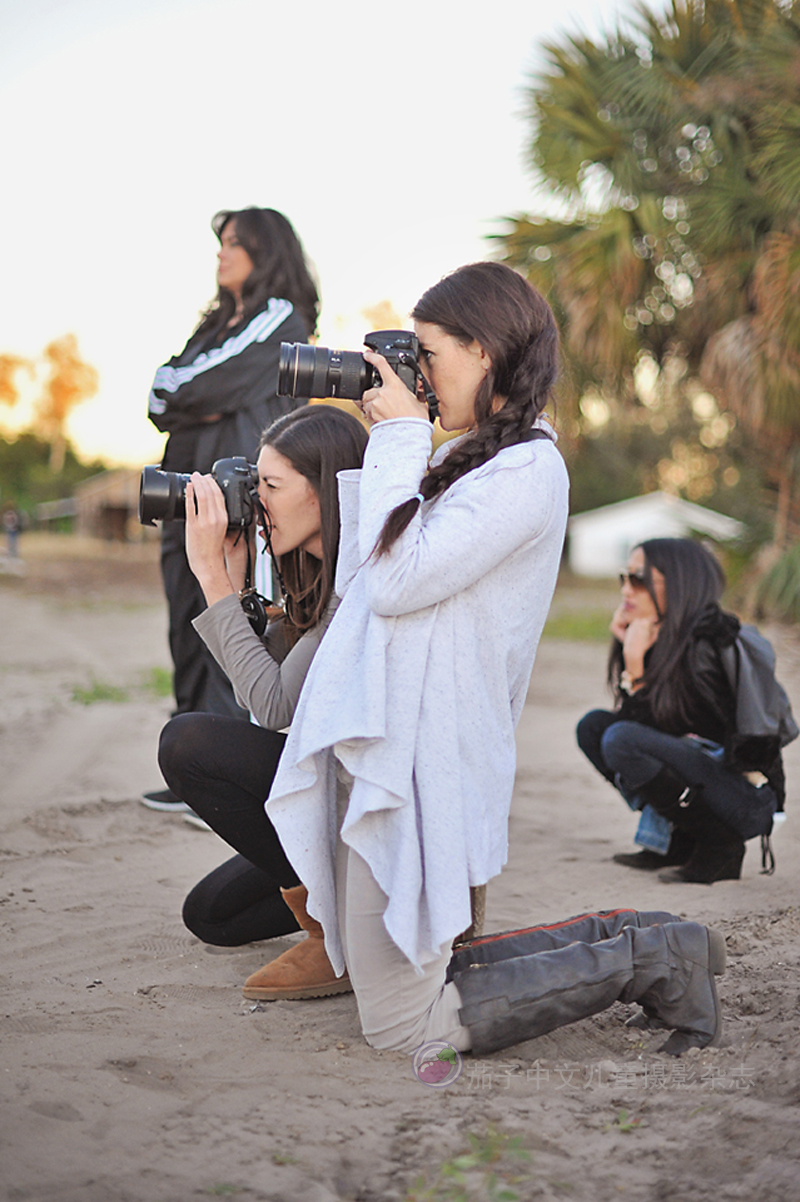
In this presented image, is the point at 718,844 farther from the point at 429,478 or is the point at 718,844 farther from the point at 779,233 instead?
the point at 779,233

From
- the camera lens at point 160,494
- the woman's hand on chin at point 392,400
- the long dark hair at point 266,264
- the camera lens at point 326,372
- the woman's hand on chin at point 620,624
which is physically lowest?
the woman's hand on chin at point 620,624

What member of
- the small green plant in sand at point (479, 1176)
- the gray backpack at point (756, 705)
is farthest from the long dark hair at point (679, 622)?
the small green plant in sand at point (479, 1176)

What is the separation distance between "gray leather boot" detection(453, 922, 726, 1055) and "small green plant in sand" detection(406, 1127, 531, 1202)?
0.92 feet

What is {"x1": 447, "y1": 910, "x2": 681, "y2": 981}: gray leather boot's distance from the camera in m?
1.97

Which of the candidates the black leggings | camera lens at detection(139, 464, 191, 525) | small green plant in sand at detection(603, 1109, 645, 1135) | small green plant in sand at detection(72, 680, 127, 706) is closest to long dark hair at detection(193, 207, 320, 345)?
camera lens at detection(139, 464, 191, 525)

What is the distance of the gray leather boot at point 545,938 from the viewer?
1.97 m

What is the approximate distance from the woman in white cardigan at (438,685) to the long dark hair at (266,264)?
5.25 ft

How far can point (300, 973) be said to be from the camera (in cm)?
219

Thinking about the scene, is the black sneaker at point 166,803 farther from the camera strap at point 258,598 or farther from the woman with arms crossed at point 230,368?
the camera strap at point 258,598

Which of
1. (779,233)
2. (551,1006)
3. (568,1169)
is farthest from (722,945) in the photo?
(779,233)

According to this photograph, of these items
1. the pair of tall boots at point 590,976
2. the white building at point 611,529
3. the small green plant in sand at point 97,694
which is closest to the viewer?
the pair of tall boots at point 590,976

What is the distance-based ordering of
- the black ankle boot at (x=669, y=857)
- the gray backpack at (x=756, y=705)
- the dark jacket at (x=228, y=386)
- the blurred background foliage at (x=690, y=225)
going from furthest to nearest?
the blurred background foliage at (x=690, y=225) → the dark jacket at (x=228, y=386) → the black ankle boot at (x=669, y=857) → the gray backpack at (x=756, y=705)

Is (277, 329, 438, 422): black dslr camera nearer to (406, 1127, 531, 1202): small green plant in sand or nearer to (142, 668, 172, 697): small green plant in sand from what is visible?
(406, 1127, 531, 1202): small green plant in sand

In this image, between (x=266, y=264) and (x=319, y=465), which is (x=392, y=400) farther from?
(x=266, y=264)
